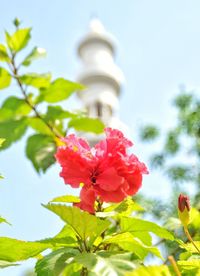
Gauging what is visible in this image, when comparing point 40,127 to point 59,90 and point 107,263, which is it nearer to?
point 59,90

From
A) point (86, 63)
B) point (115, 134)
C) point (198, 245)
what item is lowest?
point (198, 245)

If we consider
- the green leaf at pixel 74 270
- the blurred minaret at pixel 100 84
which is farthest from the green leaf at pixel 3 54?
the blurred minaret at pixel 100 84

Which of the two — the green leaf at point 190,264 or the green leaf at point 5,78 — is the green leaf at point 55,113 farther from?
the green leaf at point 190,264

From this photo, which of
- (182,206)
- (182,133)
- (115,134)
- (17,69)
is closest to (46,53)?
(17,69)

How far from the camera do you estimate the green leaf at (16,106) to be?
202 centimetres

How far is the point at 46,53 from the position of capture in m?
2.05

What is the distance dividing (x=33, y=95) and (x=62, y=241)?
1103mm

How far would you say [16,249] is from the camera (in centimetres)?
101

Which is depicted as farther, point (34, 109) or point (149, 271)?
point (34, 109)

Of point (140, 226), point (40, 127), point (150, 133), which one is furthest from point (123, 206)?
point (150, 133)

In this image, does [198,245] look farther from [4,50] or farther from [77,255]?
[4,50]

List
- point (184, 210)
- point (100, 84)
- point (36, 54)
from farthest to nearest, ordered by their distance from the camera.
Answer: point (100, 84)
point (36, 54)
point (184, 210)

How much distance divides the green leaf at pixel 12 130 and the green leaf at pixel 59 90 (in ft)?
0.45

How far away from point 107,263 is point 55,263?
0.11 meters
